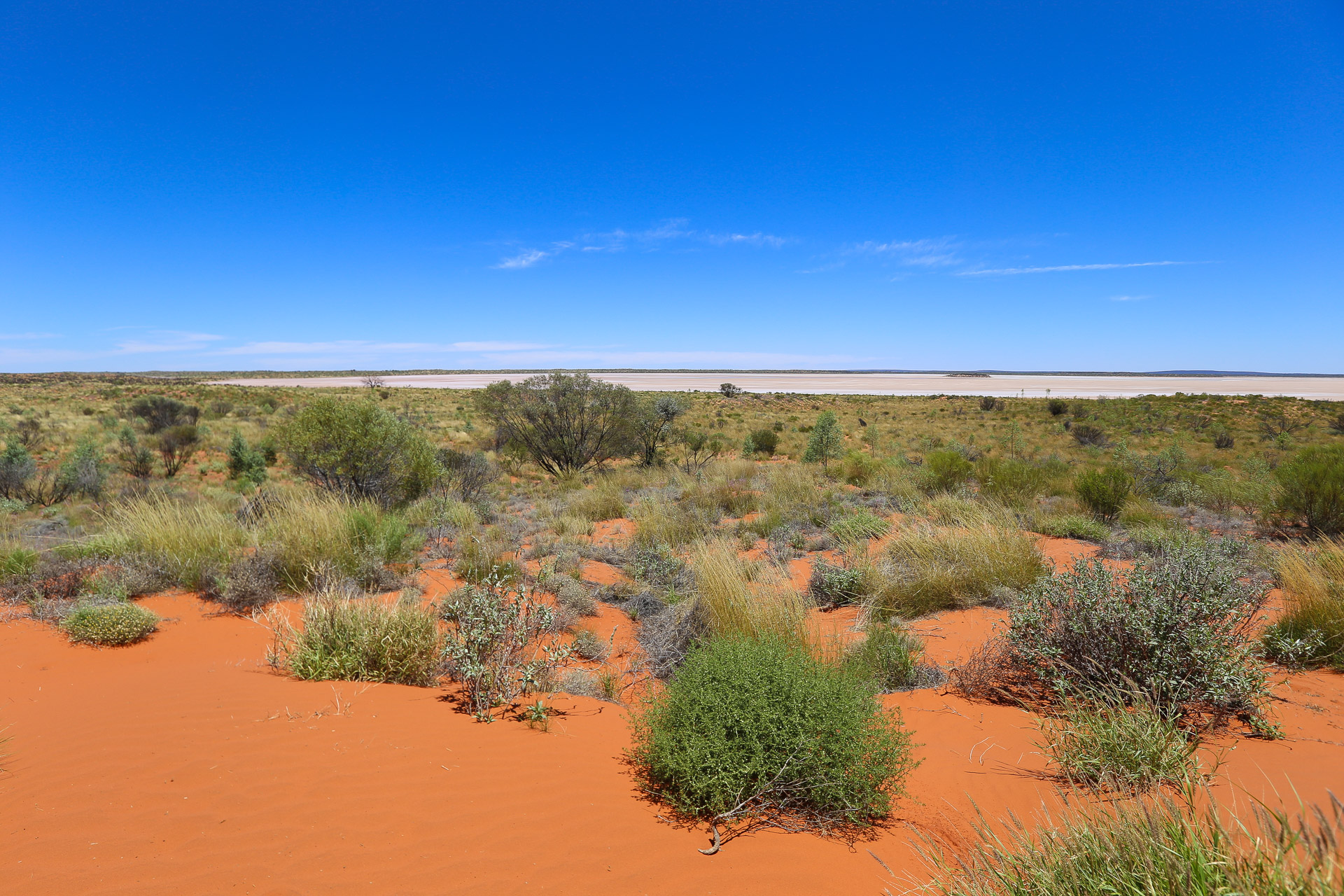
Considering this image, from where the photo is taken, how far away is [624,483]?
1366 centimetres

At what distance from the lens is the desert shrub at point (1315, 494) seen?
796 centimetres

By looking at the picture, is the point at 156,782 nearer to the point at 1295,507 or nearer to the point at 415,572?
the point at 415,572

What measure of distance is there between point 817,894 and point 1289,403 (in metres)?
54.1

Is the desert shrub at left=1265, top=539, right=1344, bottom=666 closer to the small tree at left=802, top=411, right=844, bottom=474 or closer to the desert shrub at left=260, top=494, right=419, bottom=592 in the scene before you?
the desert shrub at left=260, top=494, right=419, bottom=592

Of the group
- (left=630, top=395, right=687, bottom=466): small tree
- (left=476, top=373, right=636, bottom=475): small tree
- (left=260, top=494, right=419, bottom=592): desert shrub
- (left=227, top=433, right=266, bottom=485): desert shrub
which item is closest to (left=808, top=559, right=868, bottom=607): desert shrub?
(left=260, top=494, right=419, bottom=592): desert shrub

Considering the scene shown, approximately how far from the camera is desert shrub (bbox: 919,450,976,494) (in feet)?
37.8

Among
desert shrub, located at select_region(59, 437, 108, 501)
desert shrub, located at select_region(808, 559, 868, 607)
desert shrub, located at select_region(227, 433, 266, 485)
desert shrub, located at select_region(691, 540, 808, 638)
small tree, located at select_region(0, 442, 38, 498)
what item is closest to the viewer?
desert shrub, located at select_region(691, 540, 808, 638)

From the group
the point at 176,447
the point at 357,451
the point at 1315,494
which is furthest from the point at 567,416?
the point at 1315,494

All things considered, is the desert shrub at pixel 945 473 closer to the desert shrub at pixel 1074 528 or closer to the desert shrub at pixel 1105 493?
the desert shrub at pixel 1105 493

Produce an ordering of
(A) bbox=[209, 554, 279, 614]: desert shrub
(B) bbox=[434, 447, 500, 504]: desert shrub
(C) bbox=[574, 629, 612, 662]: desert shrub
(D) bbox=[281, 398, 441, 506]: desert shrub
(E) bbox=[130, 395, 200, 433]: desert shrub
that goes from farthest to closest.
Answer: (E) bbox=[130, 395, 200, 433]: desert shrub < (B) bbox=[434, 447, 500, 504]: desert shrub < (D) bbox=[281, 398, 441, 506]: desert shrub < (A) bbox=[209, 554, 279, 614]: desert shrub < (C) bbox=[574, 629, 612, 662]: desert shrub

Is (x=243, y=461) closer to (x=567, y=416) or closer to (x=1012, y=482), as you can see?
(x=567, y=416)

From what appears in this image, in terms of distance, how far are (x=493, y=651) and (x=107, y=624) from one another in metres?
3.49

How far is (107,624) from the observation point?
4.99 m

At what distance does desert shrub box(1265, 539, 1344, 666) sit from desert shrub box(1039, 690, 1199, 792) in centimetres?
169
